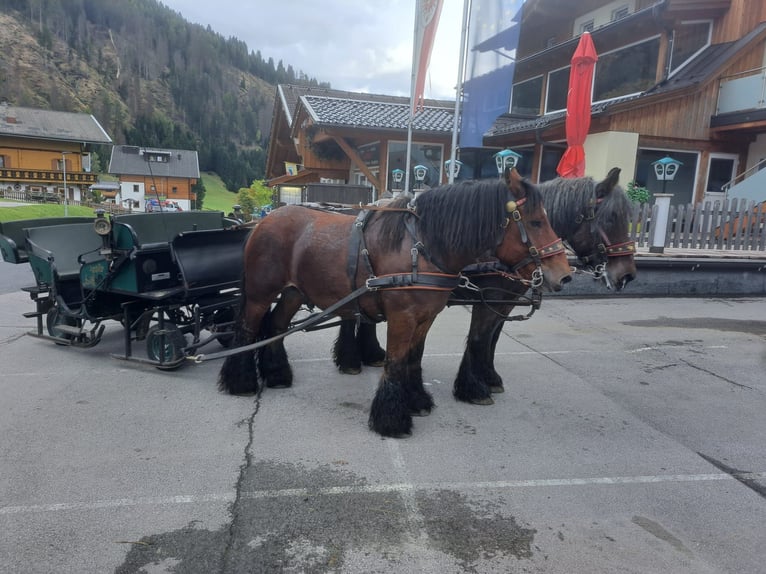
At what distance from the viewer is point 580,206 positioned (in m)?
4.23

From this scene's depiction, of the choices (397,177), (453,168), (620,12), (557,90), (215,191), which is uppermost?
(620,12)

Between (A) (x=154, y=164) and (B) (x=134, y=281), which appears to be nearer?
(B) (x=134, y=281)

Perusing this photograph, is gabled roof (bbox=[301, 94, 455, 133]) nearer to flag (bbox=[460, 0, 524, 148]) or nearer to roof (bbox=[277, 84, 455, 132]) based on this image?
roof (bbox=[277, 84, 455, 132])

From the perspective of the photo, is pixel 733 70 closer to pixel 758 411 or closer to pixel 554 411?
pixel 758 411

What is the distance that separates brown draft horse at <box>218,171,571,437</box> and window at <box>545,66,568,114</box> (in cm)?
1409

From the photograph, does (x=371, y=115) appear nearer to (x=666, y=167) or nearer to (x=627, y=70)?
(x=627, y=70)

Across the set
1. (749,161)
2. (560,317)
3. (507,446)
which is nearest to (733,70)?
(749,161)

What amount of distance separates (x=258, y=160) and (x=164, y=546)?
102277mm

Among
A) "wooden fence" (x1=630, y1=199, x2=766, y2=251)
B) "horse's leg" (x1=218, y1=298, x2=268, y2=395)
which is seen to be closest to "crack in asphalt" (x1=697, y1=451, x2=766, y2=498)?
"horse's leg" (x1=218, y1=298, x2=268, y2=395)

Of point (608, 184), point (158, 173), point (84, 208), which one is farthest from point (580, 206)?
point (158, 173)

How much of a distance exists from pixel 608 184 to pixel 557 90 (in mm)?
13739

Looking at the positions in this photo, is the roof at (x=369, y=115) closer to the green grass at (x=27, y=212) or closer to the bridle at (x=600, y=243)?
the bridle at (x=600, y=243)

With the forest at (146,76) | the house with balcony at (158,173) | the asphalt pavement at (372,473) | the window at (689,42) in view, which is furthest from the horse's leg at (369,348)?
the forest at (146,76)

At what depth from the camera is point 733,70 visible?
12.4 meters
